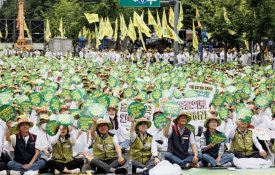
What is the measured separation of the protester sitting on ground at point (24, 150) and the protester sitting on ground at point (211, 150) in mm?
2951

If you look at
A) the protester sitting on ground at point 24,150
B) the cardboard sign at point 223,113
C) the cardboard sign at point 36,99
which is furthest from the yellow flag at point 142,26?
the protester sitting on ground at point 24,150

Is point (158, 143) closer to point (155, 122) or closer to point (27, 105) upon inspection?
point (155, 122)

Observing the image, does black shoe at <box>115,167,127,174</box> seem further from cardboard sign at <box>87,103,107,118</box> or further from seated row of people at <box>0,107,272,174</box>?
cardboard sign at <box>87,103,107,118</box>

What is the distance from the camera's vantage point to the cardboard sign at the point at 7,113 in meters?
11.6

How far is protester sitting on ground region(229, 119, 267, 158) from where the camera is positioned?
12500 millimetres

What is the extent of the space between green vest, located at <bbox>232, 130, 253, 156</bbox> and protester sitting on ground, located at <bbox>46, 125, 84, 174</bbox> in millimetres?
2838

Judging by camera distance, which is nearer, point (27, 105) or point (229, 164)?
point (229, 164)

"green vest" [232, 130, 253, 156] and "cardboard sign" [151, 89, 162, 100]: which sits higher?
"cardboard sign" [151, 89, 162, 100]

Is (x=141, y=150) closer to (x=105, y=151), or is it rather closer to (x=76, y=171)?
(x=105, y=151)

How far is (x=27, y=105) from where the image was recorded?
13938 mm

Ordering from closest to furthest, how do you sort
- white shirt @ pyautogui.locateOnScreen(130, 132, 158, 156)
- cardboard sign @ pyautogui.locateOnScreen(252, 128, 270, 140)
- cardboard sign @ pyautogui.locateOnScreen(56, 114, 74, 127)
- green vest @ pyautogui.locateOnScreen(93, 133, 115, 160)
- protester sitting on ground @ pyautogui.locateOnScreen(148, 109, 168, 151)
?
cardboard sign @ pyautogui.locateOnScreen(56, 114, 74, 127)
green vest @ pyautogui.locateOnScreen(93, 133, 115, 160)
white shirt @ pyautogui.locateOnScreen(130, 132, 158, 156)
cardboard sign @ pyautogui.locateOnScreen(252, 128, 270, 140)
protester sitting on ground @ pyautogui.locateOnScreen(148, 109, 168, 151)

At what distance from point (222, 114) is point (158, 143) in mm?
1379

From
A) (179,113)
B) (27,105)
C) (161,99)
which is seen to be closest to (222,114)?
(179,113)

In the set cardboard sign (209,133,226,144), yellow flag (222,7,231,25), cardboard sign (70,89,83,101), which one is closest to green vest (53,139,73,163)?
cardboard sign (209,133,226,144)
